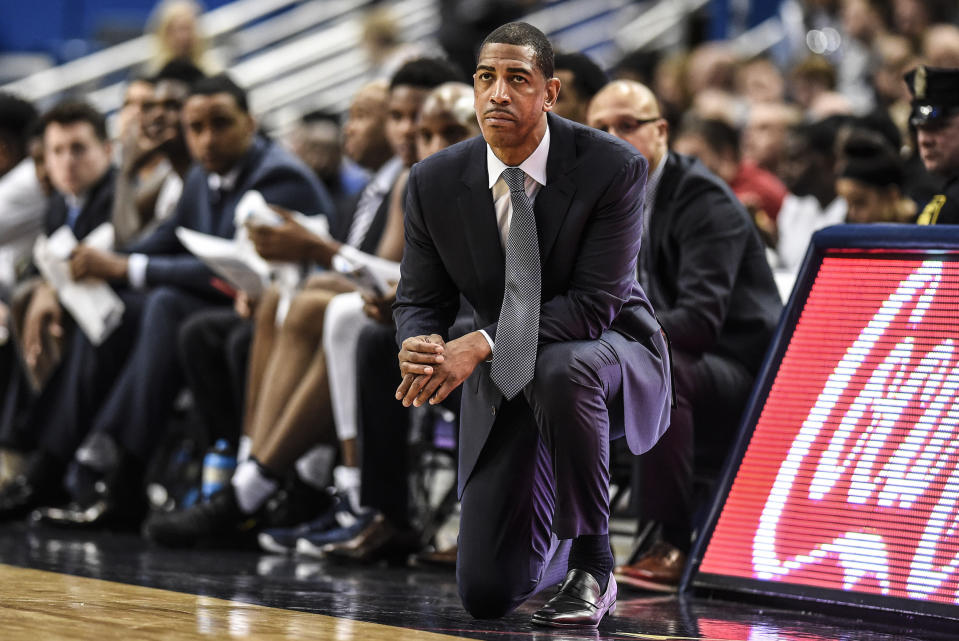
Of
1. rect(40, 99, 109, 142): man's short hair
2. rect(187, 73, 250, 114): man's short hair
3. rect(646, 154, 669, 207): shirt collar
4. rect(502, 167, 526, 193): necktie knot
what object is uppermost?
rect(40, 99, 109, 142): man's short hair

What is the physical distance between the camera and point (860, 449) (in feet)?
11.8

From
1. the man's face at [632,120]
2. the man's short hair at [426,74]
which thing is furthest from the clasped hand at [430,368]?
the man's short hair at [426,74]

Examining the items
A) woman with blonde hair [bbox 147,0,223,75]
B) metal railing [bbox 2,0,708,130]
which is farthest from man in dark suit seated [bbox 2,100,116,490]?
metal railing [bbox 2,0,708,130]

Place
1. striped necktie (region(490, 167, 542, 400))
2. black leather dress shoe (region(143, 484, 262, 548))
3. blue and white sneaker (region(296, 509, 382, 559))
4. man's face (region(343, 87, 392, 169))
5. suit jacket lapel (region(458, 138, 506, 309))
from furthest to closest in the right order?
man's face (region(343, 87, 392, 169)) → black leather dress shoe (region(143, 484, 262, 548)) → blue and white sneaker (region(296, 509, 382, 559)) → suit jacket lapel (region(458, 138, 506, 309)) → striped necktie (region(490, 167, 542, 400))

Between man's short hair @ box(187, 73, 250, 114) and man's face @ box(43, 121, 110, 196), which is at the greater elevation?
man's short hair @ box(187, 73, 250, 114)

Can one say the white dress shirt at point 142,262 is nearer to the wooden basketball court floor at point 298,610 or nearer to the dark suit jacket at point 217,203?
the dark suit jacket at point 217,203

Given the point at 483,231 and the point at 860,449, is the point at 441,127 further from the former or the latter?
the point at 860,449

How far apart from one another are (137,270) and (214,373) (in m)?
0.62

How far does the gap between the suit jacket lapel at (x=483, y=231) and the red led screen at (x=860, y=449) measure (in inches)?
36.4

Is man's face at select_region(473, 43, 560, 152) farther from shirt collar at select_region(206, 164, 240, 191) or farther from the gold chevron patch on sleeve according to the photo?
shirt collar at select_region(206, 164, 240, 191)

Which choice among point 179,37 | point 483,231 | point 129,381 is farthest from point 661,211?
point 179,37

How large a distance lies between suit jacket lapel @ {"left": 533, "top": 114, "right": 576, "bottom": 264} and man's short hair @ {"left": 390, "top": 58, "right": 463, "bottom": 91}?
1.85 meters

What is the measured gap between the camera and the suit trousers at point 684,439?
412cm

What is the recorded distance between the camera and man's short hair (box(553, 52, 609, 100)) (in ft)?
16.3
